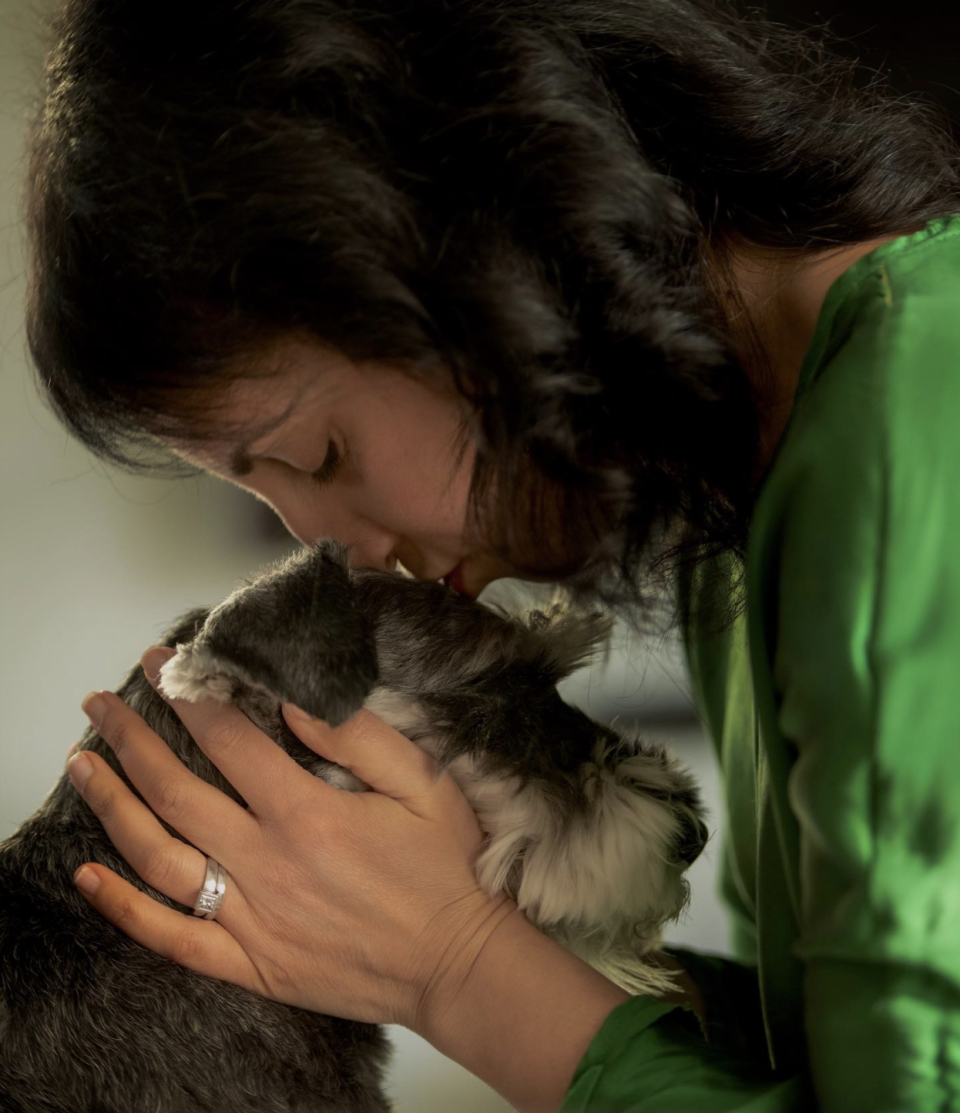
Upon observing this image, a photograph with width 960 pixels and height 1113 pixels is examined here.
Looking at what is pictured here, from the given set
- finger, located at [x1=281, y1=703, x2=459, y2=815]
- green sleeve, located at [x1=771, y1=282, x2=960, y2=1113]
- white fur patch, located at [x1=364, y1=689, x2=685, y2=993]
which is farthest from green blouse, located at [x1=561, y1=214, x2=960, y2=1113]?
finger, located at [x1=281, y1=703, x2=459, y2=815]

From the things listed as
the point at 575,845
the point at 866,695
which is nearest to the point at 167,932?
the point at 575,845

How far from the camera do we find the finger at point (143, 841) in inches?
43.4

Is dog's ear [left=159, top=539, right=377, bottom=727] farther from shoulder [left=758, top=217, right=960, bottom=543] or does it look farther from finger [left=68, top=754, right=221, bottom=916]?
shoulder [left=758, top=217, right=960, bottom=543]

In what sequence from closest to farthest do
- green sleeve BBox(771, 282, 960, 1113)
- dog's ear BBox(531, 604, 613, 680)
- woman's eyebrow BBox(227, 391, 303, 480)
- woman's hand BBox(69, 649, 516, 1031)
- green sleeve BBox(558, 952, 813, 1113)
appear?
green sleeve BBox(771, 282, 960, 1113)
green sleeve BBox(558, 952, 813, 1113)
woman's eyebrow BBox(227, 391, 303, 480)
woman's hand BBox(69, 649, 516, 1031)
dog's ear BBox(531, 604, 613, 680)

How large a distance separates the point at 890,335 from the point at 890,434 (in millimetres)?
96

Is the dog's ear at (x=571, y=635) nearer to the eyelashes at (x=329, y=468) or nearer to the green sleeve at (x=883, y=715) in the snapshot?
the eyelashes at (x=329, y=468)

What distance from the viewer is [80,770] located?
1.15 meters

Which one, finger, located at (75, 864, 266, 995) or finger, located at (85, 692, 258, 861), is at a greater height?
finger, located at (85, 692, 258, 861)

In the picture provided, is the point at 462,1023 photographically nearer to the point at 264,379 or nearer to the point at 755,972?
the point at 755,972

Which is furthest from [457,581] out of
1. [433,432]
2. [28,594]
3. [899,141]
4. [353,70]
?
[28,594]

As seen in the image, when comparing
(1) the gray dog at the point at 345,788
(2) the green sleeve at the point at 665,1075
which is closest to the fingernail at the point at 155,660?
(1) the gray dog at the point at 345,788

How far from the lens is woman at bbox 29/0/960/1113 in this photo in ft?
2.50

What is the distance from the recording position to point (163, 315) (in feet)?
3.08

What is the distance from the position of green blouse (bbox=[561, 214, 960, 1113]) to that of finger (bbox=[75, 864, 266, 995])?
0.38 metres
